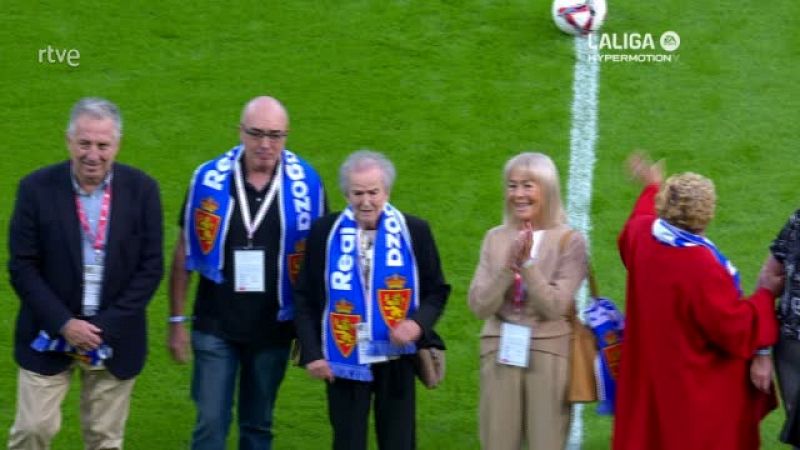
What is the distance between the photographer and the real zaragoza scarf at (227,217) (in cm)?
722

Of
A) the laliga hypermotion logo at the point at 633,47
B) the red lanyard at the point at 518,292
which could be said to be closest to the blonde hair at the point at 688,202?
the red lanyard at the point at 518,292

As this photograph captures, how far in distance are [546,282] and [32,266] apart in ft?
6.81

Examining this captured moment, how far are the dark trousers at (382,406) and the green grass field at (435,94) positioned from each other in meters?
2.21

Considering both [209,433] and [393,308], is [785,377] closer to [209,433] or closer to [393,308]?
[393,308]

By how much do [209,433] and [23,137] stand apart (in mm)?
4006

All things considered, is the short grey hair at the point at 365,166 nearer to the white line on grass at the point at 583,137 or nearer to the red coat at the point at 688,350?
the red coat at the point at 688,350

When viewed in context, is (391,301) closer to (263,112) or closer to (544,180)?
(544,180)

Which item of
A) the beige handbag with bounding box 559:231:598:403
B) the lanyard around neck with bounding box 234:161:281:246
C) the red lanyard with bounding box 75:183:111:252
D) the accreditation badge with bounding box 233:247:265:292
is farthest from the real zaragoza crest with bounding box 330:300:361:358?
the red lanyard with bounding box 75:183:111:252

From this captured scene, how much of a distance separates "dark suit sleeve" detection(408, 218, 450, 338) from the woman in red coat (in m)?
0.79

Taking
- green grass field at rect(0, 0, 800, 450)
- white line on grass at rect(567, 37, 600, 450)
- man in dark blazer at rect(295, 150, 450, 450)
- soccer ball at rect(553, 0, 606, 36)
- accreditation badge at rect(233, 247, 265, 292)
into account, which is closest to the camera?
man in dark blazer at rect(295, 150, 450, 450)

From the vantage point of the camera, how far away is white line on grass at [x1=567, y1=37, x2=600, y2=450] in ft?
32.8

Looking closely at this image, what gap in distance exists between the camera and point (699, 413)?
22.0 feet

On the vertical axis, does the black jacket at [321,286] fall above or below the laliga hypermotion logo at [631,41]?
below

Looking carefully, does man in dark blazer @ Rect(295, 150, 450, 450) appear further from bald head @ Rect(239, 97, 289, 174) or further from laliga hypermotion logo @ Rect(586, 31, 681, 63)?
laliga hypermotion logo @ Rect(586, 31, 681, 63)
